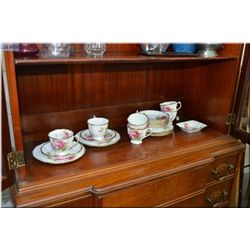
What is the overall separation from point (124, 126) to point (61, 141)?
430 millimetres

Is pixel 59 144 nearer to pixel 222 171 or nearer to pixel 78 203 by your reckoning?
pixel 78 203

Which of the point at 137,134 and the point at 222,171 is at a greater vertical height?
the point at 137,134

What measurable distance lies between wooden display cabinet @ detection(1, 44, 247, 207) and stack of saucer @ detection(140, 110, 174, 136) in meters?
0.03

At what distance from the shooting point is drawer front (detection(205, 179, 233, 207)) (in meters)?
1.14

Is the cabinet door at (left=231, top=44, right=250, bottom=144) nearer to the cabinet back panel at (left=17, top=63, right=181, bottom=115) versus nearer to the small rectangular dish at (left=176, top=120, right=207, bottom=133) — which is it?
the small rectangular dish at (left=176, top=120, right=207, bottom=133)

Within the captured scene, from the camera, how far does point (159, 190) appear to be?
0.93 meters

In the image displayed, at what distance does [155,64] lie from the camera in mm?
1240

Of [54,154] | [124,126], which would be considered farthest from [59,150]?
[124,126]

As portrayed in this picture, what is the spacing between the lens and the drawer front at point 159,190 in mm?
842

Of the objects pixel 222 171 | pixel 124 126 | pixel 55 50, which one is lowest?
pixel 222 171

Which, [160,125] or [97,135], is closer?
[97,135]

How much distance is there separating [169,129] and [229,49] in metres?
0.42

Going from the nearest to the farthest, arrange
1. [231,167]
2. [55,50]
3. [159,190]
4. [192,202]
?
[55,50]
[159,190]
[192,202]
[231,167]

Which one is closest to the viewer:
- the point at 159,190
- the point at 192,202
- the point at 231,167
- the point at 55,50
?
the point at 55,50
